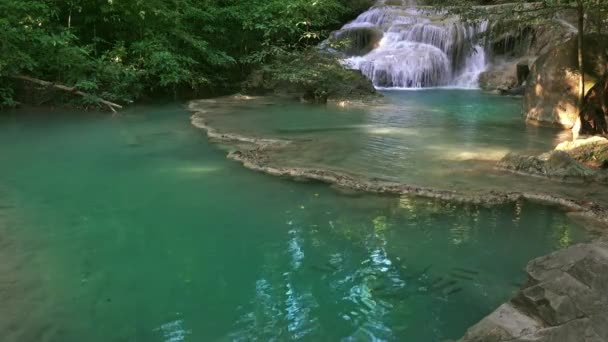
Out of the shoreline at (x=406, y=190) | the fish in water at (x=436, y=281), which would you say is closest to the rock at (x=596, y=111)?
the shoreline at (x=406, y=190)

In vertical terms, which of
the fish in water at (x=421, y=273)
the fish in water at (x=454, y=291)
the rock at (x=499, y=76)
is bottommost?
the fish in water at (x=454, y=291)

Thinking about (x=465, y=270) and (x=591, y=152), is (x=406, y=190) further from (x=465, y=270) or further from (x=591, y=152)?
(x=591, y=152)

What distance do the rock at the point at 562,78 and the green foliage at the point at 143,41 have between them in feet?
19.7

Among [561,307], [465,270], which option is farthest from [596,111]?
[561,307]

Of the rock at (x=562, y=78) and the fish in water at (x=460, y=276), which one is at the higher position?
the rock at (x=562, y=78)

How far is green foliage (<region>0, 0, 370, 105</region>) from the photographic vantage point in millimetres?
11555

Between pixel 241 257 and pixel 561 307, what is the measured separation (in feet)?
8.01

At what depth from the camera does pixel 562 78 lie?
33.5ft

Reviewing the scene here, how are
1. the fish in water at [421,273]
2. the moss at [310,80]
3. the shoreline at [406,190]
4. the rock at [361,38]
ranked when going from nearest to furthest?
the fish in water at [421,273], the shoreline at [406,190], the moss at [310,80], the rock at [361,38]

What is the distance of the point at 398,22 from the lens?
22.1 metres

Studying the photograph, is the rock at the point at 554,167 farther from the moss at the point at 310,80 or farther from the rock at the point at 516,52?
the rock at the point at 516,52

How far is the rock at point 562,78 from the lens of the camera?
9965 mm

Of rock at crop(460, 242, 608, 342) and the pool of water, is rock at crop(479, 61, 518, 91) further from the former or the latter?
rock at crop(460, 242, 608, 342)

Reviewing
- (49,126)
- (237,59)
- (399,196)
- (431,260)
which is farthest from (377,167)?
(237,59)
